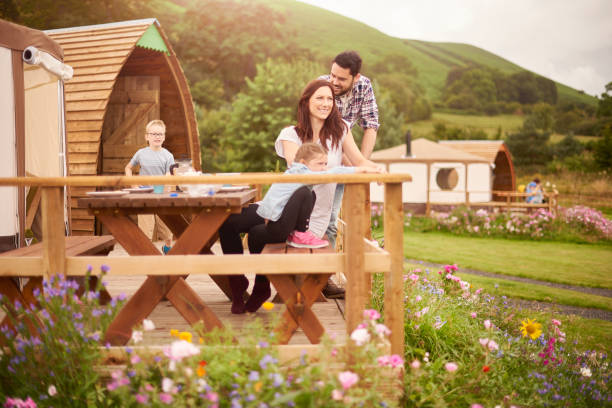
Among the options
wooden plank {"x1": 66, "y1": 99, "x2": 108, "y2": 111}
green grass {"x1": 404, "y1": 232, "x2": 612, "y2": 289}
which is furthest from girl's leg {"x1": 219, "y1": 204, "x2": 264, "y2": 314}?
green grass {"x1": 404, "y1": 232, "x2": 612, "y2": 289}

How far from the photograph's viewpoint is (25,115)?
5.46 meters

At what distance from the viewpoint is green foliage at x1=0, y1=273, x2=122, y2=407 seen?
2.55 meters

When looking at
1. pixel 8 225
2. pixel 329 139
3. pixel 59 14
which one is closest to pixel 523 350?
pixel 329 139

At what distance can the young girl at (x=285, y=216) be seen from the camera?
11.4ft

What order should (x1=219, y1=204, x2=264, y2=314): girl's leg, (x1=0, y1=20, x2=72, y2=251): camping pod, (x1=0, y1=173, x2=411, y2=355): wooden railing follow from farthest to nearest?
(x1=0, y1=20, x2=72, y2=251): camping pod
(x1=219, y1=204, x2=264, y2=314): girl's leg
(x1=0, y1=173, x2=411, y2=355): wooden railing

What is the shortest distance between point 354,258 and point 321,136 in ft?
4.48

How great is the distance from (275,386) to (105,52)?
25.0 ft

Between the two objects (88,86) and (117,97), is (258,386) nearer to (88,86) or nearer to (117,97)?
(88,86)

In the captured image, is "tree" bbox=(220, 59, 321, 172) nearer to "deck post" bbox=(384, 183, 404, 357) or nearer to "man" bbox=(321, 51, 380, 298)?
"man" bbox=(321, 51, 380, 298)

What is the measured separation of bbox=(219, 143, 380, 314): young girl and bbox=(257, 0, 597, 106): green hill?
84.0m

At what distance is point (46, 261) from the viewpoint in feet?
9.63

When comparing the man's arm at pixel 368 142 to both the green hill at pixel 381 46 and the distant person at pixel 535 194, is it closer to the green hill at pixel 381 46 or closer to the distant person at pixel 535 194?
the distant person at pixel 535 194

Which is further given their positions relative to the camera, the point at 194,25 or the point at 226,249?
the point at 194,25

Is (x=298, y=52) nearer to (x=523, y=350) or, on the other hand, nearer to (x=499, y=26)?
(x=523, y=350)
